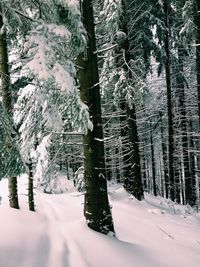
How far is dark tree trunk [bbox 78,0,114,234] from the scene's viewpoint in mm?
7191

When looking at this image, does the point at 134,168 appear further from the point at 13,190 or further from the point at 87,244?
the point at 87,244

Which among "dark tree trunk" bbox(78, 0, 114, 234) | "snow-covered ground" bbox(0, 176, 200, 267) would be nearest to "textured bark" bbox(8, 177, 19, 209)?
"snow-covered ground" bbox(0, 176, 200, 267)

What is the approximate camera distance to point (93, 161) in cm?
724

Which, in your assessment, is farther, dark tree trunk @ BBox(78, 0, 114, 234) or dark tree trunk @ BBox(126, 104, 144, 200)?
dark tree trunk @ BBox(126, 104, 144, 200)

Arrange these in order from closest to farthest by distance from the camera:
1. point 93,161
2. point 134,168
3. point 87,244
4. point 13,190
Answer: point 87,244, point 93,161, point 13,190, point 134,168

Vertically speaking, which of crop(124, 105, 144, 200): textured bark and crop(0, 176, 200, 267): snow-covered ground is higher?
crop(124, 105, 144, 200): textured bark

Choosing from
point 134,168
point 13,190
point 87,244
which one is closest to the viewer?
point 87,244

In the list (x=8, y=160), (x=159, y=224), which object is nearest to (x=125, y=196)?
(x=159, y=224)

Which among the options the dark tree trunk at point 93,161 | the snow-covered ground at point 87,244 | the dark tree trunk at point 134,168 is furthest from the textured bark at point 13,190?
the dark tree trunk at point 134,168

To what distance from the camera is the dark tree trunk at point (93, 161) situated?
23.6 ft

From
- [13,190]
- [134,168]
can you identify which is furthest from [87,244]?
[134,168]

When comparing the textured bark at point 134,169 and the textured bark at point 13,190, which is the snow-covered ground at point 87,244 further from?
the textured bark at point 134,169

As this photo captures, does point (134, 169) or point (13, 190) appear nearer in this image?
point (13, 190)

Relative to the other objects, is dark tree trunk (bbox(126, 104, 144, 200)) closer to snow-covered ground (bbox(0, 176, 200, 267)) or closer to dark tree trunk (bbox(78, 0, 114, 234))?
snow-covered ground (bbox(0, 176, 200, 267))
